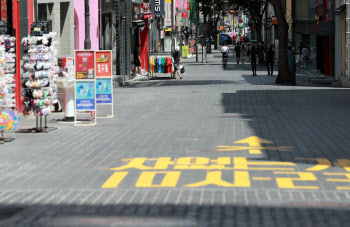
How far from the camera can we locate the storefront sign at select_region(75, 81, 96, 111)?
17.1 meters

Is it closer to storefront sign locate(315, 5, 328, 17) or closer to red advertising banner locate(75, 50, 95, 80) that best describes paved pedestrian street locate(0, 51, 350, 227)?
red advertising banner locate(75, 50, 95, 80)

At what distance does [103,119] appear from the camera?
18.5 meters

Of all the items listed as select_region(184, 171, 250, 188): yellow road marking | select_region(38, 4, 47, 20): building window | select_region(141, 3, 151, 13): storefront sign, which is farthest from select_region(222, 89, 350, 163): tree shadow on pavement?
select_region(141, 3, 151, 13): storefront sign

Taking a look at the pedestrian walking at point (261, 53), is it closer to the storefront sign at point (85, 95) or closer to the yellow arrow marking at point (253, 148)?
the storefront sign at point (85, 95)

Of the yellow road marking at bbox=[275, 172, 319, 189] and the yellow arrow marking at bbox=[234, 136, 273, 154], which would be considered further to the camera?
the yellow arrow marking at bbox=[234, 136, 273, 154]

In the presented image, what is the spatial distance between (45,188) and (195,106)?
12941mm

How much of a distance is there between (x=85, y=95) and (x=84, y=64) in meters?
0.76

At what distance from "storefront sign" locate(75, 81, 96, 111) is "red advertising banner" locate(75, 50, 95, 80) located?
0.18 m

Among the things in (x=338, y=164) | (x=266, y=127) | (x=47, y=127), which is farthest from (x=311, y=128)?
(x=47, y=127)

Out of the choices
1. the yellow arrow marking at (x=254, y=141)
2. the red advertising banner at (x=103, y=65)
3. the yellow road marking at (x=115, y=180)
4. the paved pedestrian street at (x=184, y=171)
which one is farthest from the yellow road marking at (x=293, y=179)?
the red advertising banner at (x=103, y=65)

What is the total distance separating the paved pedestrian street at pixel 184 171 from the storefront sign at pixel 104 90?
0.59m

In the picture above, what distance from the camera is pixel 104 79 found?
19109 mm

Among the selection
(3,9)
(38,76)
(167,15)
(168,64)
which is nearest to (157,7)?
(168,64)

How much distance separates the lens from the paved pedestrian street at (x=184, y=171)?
7.31 m
